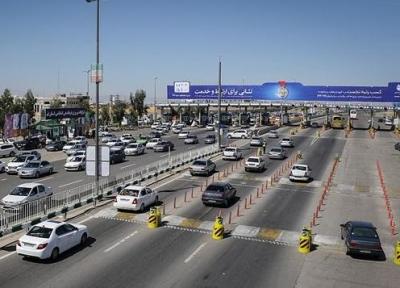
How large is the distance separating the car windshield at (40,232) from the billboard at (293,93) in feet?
252

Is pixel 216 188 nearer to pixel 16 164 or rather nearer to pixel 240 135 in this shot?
pixel 16 164

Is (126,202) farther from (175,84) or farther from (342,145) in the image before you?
(175,84)

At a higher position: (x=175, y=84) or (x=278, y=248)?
(x=175, y=84)

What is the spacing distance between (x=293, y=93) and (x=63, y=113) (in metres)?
41.5

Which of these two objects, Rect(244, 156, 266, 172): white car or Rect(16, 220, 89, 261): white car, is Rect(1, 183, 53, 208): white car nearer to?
Rect(16, 220, 89, 261): white car

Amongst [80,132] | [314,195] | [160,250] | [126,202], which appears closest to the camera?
[160,250]

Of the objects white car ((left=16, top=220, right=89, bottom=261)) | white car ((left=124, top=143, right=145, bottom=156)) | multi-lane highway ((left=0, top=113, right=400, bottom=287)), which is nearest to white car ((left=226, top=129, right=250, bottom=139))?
white car ((left=124, top=143, right=145, bottom=156))

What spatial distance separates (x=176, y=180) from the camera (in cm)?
3859

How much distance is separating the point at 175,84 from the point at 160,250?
79493 millimetres

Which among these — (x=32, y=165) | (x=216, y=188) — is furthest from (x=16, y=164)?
(x=216, y=188)

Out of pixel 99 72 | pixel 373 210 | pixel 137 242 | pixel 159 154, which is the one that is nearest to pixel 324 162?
pixel 159 154

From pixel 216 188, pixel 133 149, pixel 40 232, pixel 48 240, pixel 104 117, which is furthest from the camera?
pixel 104 117

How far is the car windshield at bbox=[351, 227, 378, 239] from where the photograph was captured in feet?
66.5

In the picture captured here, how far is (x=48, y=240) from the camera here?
18219 mm
